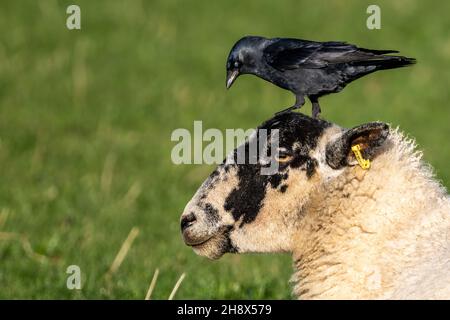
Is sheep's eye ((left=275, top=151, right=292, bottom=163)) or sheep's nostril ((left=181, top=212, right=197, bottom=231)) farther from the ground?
sheep's eye ((left=275, top=151, right=292, bottom=163))

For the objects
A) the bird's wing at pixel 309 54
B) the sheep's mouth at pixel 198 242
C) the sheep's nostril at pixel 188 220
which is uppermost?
the bird's wing at pixel 309 54

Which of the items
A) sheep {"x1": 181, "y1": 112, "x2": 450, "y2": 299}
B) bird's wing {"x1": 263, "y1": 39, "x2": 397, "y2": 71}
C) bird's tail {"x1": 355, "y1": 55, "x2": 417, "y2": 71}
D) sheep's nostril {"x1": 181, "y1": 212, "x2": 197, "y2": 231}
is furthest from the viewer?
sheep's nostril {"x1": 181, "y1": 212, "x2": 197, "y2": 231}

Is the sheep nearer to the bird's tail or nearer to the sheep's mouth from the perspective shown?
the sheep's mouth

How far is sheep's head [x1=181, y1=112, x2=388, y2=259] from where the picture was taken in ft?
22.0

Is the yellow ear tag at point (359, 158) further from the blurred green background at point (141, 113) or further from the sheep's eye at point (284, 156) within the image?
the blurred green background at point (141, 113)

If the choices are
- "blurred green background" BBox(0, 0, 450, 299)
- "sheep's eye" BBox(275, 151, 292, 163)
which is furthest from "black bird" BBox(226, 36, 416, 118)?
"blurred green background" BBox(0, 0, 450, 299)

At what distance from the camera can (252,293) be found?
9.58 m

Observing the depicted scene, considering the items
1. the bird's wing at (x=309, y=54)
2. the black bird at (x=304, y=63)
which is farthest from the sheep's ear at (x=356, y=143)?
the bird's wing at (x=309, y=54)

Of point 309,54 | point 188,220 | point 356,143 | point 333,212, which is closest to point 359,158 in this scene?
point 356,143

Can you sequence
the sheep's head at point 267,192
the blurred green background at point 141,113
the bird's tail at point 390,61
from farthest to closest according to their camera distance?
the blurred green background at point 141,113 → the sheep's head at point 267,192 → the bird's tail at point 390,61

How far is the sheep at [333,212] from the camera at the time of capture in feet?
21.1

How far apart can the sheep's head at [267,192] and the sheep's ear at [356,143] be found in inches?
0.4

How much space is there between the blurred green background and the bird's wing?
332 cm

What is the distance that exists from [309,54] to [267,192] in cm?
95
